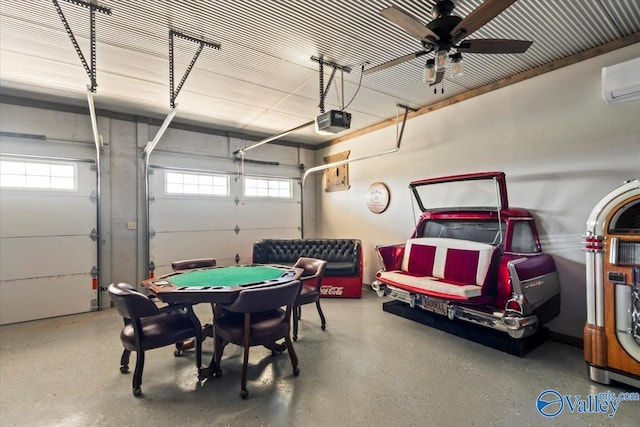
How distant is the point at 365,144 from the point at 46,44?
15.8 feet

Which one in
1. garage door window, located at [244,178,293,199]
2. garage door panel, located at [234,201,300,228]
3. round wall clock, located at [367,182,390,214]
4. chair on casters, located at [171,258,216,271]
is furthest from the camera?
garage door window, located at [244,178,293,199]

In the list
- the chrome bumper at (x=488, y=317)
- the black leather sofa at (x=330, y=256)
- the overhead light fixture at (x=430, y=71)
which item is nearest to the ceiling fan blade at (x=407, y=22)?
the overhead light fixture at (x=430, y=71)

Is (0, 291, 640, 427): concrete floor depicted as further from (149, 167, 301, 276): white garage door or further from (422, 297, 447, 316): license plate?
(149, 167, 301, 276): white garage door

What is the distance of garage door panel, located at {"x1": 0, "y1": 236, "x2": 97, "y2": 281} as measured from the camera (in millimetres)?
4156

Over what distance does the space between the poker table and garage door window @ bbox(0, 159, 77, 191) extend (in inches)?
110

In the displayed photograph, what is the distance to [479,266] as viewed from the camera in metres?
3.24

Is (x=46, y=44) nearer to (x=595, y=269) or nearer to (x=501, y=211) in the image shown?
(x=501, y=211)

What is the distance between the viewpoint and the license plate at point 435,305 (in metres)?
3.25

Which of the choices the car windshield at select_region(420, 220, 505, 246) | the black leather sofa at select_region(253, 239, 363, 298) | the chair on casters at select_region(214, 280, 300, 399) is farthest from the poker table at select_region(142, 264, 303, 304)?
the car windshield at select_region(420, 220, 505, 246)

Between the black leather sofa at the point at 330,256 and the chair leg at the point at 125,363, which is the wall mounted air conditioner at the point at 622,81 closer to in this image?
the black leather sofa at the point at 330,256

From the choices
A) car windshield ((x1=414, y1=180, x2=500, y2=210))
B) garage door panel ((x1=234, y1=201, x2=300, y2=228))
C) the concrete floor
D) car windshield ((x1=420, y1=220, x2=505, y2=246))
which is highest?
car windshield ((x1=414, y1=180, x2=500, y2=210))

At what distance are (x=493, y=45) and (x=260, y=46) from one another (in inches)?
84.8

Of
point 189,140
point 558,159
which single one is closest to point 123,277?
point 189,140

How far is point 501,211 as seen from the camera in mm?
3457
